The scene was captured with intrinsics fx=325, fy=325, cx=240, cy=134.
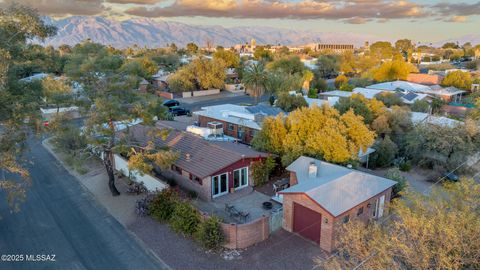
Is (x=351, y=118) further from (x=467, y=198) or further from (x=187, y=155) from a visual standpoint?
(x=467, y=198)

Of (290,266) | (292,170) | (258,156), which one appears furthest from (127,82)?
(290,266)

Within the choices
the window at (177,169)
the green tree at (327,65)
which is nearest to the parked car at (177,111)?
the window at (177,169)

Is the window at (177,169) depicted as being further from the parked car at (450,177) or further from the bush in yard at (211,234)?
the parked car at (450,177)

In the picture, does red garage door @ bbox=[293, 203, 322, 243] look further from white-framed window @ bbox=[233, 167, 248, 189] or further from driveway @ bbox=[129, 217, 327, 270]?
white-framed window @ bbox=[233, 167, 248, 189]

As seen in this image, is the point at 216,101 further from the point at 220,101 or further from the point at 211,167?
the point at 211,167

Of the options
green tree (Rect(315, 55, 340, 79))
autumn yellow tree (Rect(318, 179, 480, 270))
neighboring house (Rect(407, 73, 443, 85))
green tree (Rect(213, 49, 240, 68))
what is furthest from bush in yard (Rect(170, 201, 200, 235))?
green tree (Rect(315, 55, 340, 79))

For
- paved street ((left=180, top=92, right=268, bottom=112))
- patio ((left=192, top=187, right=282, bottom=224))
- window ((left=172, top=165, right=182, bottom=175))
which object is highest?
window ((left=172, top=165, right=182, bottom=175))
